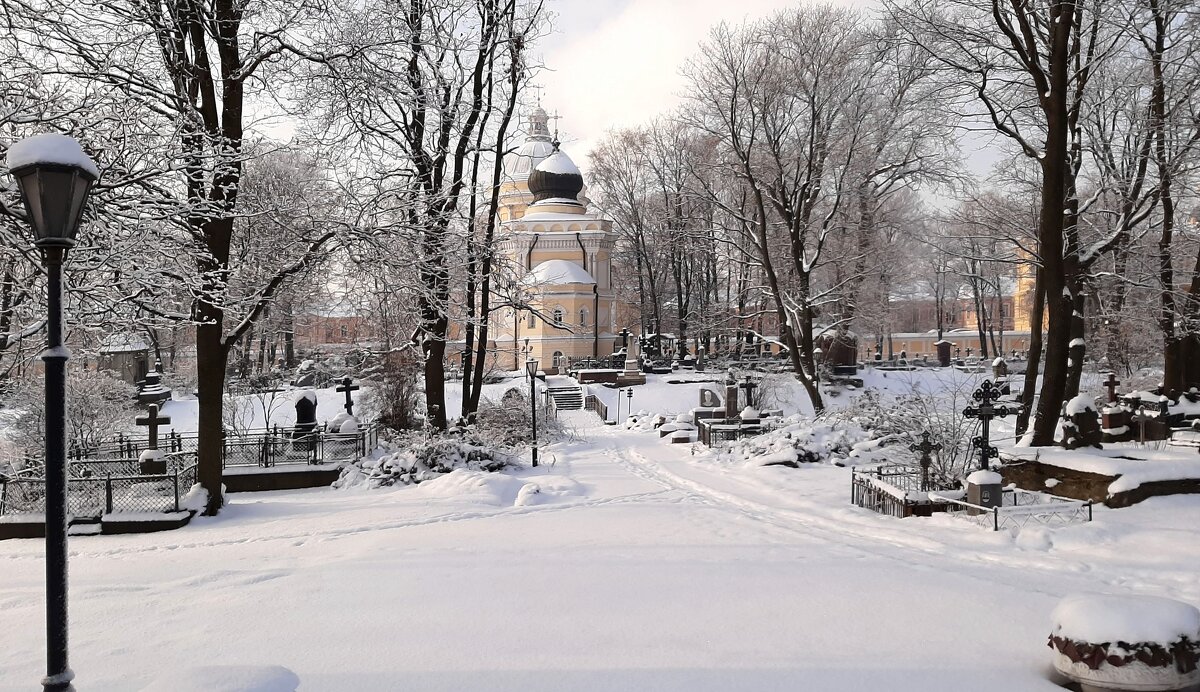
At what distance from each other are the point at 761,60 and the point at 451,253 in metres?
14.8

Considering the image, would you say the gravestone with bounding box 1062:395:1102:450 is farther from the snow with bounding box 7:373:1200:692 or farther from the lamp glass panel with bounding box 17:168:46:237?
the lamp glass panel with bounding box 17:168:46:237

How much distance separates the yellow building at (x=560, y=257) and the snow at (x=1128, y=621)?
133 ft

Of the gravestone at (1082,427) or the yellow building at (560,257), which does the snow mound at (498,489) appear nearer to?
the gravestone at (1082,427)

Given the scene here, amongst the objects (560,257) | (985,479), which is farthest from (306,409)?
(560,257)

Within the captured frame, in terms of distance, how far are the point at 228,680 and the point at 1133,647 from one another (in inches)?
186

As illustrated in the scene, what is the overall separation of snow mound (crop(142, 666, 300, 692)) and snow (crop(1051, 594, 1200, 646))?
4.33m

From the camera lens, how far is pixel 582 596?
6070 mm

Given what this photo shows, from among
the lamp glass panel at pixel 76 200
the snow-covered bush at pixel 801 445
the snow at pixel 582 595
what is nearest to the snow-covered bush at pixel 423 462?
the snow at pixel 582 595

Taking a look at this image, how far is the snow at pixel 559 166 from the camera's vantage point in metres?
53.8

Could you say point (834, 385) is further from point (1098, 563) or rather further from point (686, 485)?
point (1098, 563)

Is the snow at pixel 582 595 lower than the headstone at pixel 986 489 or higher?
lower

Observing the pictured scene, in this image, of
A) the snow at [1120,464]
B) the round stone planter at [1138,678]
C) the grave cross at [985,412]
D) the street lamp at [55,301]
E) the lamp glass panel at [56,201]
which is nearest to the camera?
the street lamp at [55,301]

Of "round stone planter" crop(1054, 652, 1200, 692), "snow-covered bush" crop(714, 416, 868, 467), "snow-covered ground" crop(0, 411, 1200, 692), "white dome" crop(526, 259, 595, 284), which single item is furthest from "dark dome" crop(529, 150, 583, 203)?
"round stone planter" crop(1054, 652, 1200, 692)

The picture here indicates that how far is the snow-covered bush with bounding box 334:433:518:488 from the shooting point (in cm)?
1454
